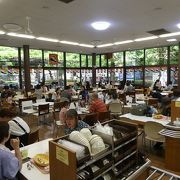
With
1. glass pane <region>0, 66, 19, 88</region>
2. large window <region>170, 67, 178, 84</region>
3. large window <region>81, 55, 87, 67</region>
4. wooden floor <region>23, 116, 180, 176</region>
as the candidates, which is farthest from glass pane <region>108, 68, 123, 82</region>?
wooden floor <region>23, 116, 180, 176</region>

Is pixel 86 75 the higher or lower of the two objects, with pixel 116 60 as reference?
lower

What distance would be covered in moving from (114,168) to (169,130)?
7.03 feet

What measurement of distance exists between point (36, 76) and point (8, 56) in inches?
77.0

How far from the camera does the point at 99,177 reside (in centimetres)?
146

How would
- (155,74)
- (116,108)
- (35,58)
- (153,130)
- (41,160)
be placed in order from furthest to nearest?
(155,74)
(35,58)
(116,108)
(153,130)
(41,160)

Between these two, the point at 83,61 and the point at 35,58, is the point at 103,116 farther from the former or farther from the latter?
the point at 83,61

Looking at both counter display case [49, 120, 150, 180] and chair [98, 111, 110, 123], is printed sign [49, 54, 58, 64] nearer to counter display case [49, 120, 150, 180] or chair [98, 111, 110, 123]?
chair [98, 111, 110, 123]

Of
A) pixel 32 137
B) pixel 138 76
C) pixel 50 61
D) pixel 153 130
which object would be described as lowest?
pixel 153 130

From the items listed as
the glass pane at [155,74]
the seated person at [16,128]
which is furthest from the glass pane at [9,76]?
the seated person at [16,128]

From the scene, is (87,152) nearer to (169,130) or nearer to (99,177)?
(99,177)

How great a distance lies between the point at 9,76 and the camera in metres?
10.7

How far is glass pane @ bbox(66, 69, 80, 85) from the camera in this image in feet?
44.1

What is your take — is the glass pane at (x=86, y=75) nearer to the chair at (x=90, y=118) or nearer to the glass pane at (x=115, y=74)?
the glass pane at (x=115, y=74)

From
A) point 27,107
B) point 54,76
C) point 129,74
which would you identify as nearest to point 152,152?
point 27,107
